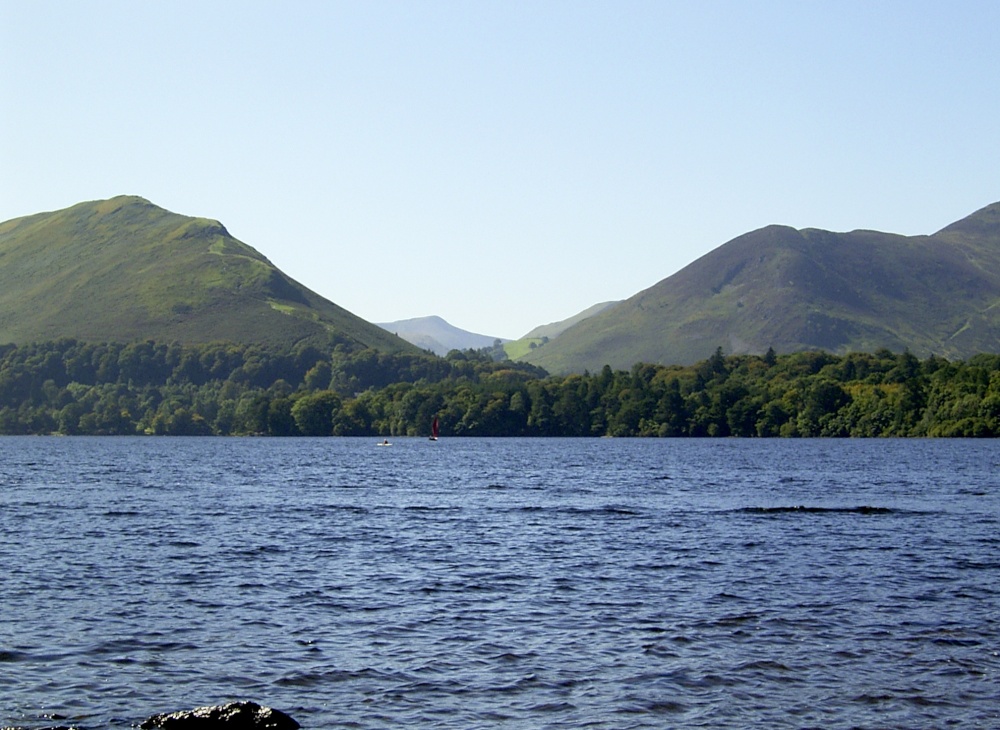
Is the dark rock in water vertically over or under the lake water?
over

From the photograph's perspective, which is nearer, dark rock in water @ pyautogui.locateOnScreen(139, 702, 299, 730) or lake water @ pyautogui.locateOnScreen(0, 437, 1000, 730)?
dark rock in water @ pyautogui.locateOnScreen(139, 702, 299, 730)

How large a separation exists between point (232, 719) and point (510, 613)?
1631cm

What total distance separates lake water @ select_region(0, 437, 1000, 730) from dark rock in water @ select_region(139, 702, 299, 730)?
56.9 inches

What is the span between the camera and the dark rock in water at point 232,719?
24.3 metres

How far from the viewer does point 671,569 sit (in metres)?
51.0

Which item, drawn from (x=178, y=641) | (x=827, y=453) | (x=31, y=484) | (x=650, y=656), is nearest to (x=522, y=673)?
(x=650, y=656)

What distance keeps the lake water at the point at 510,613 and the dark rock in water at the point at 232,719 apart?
1446mm

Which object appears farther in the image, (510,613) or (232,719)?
(510,613)

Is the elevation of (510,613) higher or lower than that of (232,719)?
lower

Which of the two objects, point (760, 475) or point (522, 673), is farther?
point (760, 475)

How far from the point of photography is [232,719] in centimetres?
2430

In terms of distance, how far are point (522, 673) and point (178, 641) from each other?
1073cm

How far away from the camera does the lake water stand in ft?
91.5

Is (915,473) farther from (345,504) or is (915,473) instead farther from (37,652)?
(37,652)
